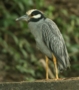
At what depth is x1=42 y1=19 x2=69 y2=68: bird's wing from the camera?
144 inches

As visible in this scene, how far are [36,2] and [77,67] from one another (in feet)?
4.35

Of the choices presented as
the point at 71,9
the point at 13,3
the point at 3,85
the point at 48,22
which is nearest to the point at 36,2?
the point at 13,3

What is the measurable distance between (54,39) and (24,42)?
282 cm

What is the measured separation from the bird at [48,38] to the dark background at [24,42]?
2188mm

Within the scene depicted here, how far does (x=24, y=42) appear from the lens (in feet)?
21.3

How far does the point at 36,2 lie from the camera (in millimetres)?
6664

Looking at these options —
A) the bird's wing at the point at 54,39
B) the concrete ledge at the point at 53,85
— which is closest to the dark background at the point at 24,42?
the bird's wing at the point at 54,39

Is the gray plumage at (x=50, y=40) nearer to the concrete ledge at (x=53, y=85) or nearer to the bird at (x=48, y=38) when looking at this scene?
the bird at (x=48, y=38)

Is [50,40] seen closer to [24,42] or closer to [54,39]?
[54,39]

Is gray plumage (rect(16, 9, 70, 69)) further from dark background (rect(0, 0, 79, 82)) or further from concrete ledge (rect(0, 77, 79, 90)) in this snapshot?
dark background (rect(0, 0, 79, 82))

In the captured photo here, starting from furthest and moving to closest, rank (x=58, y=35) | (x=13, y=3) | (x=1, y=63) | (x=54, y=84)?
(x=13, y=3)
(x=1, y=63)
(x=58, y=35)
(x=54, y=84)

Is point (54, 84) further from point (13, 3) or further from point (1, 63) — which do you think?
point (13, 3)

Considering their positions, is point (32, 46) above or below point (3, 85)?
below

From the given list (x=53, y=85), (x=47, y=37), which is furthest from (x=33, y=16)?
(x=53, y=85)
